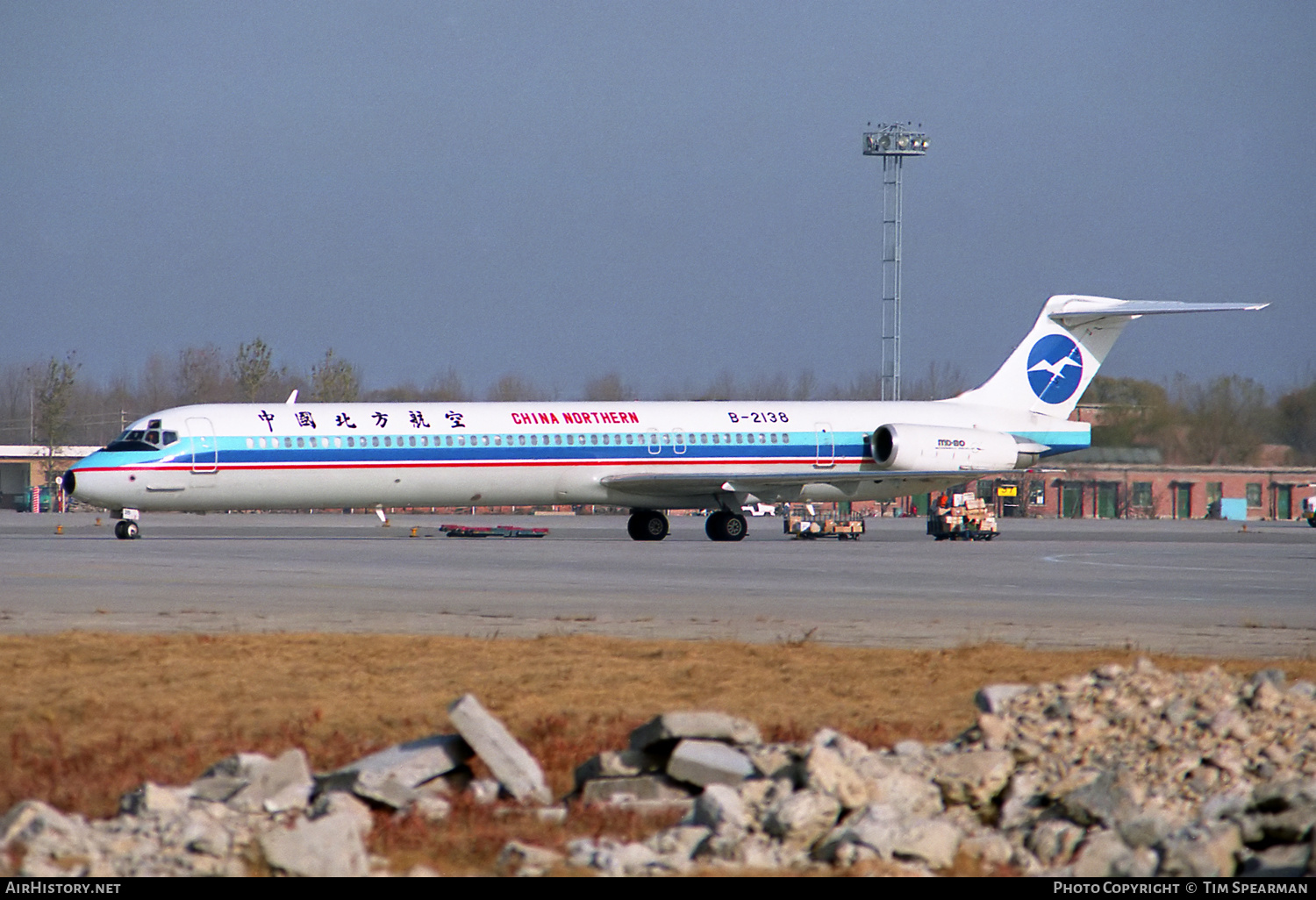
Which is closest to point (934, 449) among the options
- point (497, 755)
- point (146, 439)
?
point (146, 439)

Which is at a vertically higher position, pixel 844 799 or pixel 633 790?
pixel 844 799

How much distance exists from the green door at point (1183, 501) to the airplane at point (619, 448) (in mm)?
35245

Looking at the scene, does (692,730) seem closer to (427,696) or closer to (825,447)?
(427,696)

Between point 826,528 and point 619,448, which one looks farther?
point 826,528

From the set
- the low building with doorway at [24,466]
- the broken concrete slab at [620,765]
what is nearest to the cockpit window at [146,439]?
the broken concrete slab at [620,765]

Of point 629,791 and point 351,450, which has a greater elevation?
point 351,450

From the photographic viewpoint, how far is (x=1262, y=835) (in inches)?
295

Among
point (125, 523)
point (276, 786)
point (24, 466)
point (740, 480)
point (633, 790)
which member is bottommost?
point (633, 790)

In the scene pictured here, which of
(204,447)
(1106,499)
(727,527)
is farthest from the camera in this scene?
(1106,499)

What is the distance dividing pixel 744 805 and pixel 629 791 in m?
0.91

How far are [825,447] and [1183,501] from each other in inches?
1680

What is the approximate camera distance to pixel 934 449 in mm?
37969

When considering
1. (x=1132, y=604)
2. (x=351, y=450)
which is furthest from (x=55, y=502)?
(x=1132, y=604)

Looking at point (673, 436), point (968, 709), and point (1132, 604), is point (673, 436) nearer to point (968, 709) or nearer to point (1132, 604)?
point (1132, 604)
